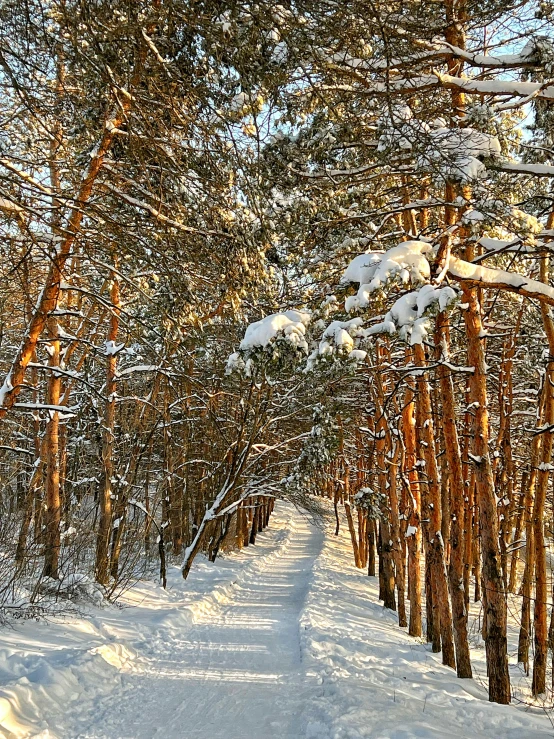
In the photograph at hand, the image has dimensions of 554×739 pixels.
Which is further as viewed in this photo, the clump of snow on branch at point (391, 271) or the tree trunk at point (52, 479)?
the tree trunk at point (52, 479)

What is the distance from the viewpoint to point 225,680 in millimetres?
6801

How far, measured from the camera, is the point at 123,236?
5770 millimetres

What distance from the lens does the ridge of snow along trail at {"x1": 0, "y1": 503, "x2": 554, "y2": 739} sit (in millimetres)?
5102

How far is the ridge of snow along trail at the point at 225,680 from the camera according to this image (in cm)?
510

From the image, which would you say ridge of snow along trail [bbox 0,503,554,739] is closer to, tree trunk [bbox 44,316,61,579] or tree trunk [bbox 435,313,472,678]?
tree trunk [bbox 435,313,472,678]

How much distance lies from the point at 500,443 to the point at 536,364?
99.8 inches

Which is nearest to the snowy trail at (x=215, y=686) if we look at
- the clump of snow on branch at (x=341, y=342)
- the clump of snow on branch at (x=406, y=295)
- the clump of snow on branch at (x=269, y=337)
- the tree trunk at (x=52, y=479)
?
the tree trunk at (x=52, y=479)

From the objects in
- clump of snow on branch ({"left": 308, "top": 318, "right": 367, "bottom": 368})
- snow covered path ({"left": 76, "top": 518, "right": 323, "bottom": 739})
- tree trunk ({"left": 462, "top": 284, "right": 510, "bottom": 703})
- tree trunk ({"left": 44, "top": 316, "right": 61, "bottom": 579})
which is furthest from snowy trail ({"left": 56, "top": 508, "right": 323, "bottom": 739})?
clump of snow on branch ({"left": 308, "top": 318, "right": 367, "bottom": 368})

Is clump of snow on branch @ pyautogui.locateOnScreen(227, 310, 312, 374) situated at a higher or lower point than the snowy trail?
higher

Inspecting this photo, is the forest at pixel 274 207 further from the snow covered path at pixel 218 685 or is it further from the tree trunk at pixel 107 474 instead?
the snow covered path at pixel 218 685

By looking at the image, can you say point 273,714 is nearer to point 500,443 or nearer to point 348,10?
point 348,10

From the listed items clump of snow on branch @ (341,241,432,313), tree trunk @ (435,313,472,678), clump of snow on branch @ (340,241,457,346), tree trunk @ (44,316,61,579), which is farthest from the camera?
tree trunk @ (435,313,472,678)

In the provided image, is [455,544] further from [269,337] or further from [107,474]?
[107,474]

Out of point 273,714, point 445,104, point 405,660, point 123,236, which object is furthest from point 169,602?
point 445,104
